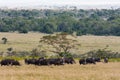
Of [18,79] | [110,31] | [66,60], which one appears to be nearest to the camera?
[18,79]

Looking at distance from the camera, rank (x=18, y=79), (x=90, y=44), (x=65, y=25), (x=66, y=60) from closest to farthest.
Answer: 1. (x=18, y=79)
2. (x=66, y=60)
3. (x=90, y=44)
4. (x=65, y=25)

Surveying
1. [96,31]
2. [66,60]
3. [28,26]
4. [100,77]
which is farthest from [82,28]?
[100,77]

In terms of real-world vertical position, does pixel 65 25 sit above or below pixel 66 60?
below

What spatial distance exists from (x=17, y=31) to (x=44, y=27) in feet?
27.4

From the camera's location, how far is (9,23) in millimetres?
136250

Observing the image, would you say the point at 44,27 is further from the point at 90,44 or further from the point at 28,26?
the point at 90,44

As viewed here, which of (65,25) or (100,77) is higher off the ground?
(100,77)

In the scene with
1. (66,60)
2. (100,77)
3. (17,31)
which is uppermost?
(100,77)

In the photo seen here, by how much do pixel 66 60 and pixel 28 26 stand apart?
313 feet

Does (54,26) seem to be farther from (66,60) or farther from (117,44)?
(66,60)

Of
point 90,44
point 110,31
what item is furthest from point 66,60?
point 110,31

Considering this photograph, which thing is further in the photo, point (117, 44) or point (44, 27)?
point (44, 27)

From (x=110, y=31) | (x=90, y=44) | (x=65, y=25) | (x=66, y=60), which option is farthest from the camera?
(x=65, y=25)

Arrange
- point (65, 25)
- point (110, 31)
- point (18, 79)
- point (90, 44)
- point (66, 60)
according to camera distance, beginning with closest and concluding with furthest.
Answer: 1. point (18, 79)
2. point (66, 60)
3. point (90, 44)
4. point (110, 31)
5. point (65, 25)
